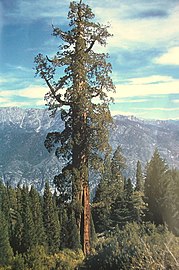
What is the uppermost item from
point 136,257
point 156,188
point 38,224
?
point 136,257

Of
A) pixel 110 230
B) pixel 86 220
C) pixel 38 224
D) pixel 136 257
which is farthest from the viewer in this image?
pixel 38 224

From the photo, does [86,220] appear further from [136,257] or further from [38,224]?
[38,224]

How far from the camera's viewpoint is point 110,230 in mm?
58656

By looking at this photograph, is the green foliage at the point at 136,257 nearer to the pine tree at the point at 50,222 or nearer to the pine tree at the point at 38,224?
the pine tree at the point at 38,224

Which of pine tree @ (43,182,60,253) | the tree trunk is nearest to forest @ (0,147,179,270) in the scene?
pine tree @ (43,182,60,253)

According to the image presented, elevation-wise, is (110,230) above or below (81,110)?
below

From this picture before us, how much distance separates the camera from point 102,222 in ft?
221

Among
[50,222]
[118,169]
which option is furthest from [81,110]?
[50,222]

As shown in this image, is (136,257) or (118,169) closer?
(136,257)

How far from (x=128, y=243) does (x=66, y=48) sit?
22.0 feet

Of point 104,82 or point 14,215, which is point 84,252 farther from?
point 14,215

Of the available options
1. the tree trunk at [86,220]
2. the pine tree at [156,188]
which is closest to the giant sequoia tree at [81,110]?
the tree trunk at [86,220]

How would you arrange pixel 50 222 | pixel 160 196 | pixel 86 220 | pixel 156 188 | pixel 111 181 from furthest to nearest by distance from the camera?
pixel 50 222 → pixel 156 188 → pixel 160 196 → pixel 111 181 → pixel 86 220

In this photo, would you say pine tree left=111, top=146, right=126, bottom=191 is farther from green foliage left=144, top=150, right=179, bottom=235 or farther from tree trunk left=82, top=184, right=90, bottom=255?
green foliage left=144, top=150, right=179, bottom=235
